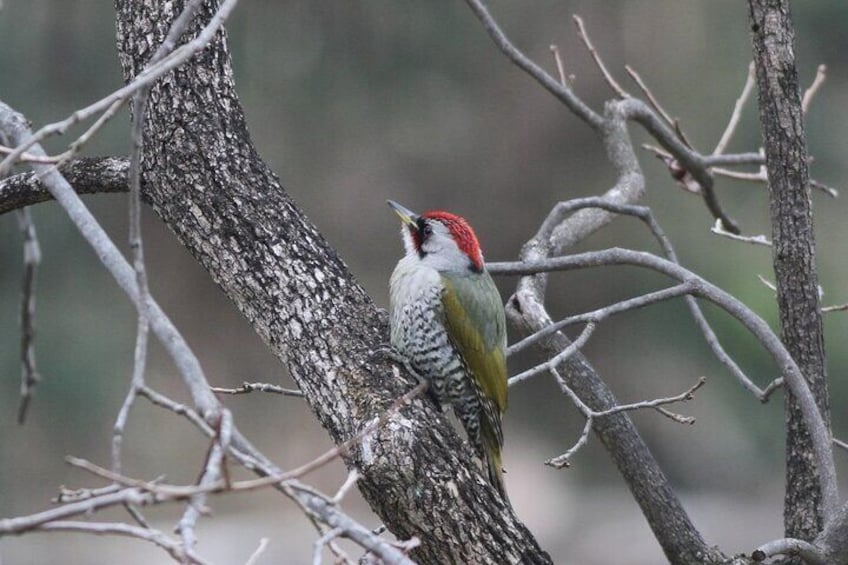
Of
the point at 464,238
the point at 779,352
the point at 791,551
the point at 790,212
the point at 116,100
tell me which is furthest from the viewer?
the point at 464,238

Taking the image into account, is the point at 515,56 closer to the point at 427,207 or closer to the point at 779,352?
the point at 779,352

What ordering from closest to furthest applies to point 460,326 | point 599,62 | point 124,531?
1. point 124,531
2. point 460,326
3. point 599,62

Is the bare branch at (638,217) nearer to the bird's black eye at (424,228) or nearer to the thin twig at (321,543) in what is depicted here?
the bird's black eye at (424,228)

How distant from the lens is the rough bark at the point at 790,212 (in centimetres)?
374

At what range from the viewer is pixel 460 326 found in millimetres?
4379

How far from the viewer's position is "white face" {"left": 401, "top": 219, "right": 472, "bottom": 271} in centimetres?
451


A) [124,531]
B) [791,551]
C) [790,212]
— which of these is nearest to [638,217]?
[790,212]

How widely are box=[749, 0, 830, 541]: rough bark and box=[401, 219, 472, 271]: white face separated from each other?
118 cm

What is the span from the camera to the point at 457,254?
4531 millimetres

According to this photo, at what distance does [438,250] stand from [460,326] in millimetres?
337

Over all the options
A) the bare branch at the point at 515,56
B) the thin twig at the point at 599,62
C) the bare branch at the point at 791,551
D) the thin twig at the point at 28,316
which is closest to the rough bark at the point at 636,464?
the bare branch at the point at 791,551

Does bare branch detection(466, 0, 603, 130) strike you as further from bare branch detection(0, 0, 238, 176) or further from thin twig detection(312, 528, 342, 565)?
thin twig detection(312, 528, 342, 565)

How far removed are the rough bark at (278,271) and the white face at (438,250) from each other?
1105mm

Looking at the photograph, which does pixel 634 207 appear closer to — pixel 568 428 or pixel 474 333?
pixel 474 333
